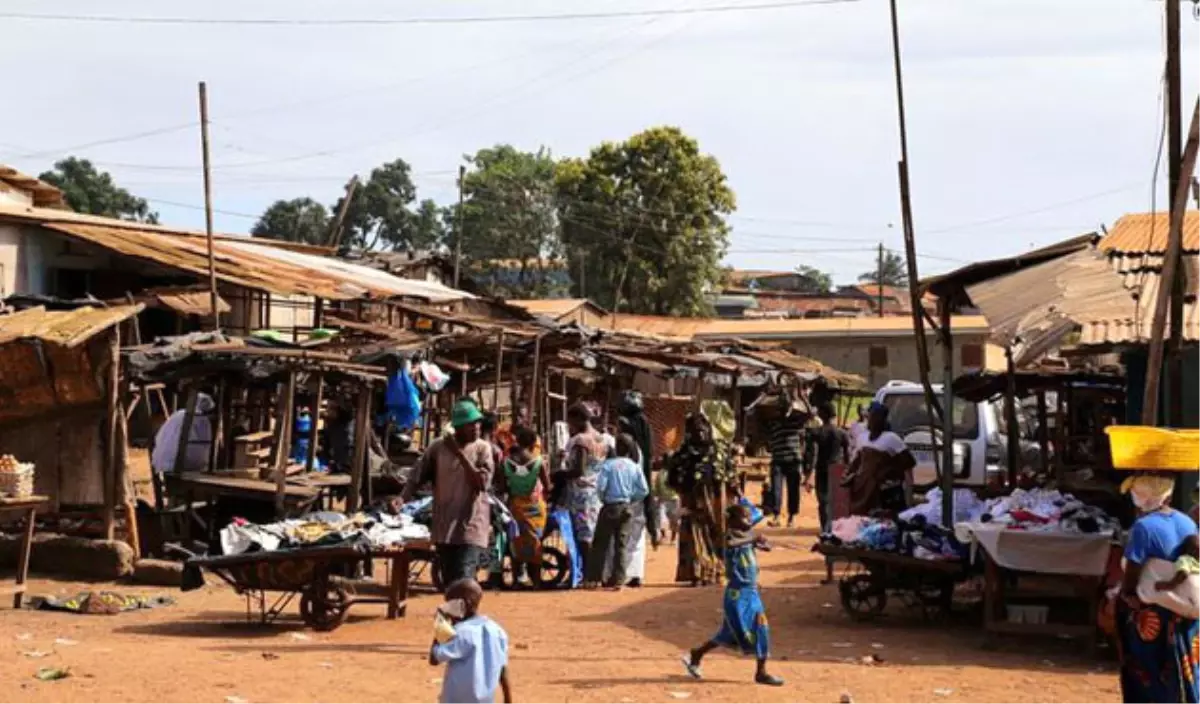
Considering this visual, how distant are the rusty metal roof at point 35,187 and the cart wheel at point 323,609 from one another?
63.8ft

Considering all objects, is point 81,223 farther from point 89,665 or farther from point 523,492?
point 89,665

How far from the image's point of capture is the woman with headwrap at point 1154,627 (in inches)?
306

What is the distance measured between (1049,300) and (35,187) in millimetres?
23240

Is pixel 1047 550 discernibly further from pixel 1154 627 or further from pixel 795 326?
pixel 795 326

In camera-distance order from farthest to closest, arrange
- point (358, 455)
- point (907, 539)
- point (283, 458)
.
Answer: point (358, 455) < point (283, 458) < point (907, 539)

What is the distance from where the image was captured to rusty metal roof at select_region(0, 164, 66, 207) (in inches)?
1166

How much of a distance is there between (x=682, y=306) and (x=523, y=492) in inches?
1595

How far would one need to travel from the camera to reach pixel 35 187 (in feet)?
99.8

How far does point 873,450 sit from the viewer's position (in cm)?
1433

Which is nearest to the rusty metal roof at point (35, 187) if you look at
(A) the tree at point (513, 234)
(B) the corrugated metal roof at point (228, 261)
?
(B) the corrugated metal roof at point (228, 261)

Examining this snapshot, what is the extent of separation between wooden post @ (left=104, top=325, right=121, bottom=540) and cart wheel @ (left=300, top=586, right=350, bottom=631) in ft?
10.8

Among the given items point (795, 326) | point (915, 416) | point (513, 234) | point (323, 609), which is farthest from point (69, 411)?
point (513, 234)

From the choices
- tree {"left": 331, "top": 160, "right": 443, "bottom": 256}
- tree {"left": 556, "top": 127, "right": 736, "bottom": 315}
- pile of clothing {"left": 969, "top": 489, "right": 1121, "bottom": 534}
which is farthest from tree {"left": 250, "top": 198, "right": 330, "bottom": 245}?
pile of clothing {"left": 969, "top": 489, "right": 1121, "bottom": 534}

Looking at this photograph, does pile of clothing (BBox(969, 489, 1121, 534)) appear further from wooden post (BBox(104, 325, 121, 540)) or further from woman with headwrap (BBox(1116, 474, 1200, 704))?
wooden post (BBox(104, 325, 121, 540))
